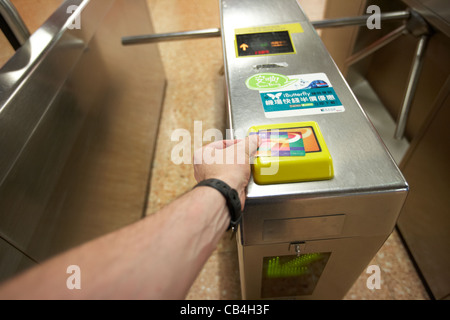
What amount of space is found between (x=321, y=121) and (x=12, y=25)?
2.47 ft

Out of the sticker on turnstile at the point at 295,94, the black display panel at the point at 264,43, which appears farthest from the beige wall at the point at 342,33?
the sticker on turnstile at the point at 295,94

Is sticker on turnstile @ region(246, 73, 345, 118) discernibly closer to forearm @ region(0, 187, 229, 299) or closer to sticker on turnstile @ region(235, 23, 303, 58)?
sticker on turnstile @ region(235, 23, 303, 58)

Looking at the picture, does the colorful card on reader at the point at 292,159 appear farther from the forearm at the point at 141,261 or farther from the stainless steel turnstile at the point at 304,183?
the forearm at the point at 141,261

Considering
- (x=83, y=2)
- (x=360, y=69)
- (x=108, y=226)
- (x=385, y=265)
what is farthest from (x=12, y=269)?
(x=360, y=69)

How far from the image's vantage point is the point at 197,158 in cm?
49

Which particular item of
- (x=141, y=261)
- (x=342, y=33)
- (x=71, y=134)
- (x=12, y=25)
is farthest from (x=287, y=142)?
(x=342, y=33)

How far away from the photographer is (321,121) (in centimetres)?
52

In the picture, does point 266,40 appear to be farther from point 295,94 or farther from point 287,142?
point 287,142

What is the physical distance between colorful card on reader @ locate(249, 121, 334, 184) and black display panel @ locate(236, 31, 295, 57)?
299mm

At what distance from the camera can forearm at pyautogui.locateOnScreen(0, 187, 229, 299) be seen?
0.31 metres

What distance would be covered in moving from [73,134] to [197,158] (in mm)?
468

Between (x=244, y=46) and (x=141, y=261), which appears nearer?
(x=141, y=261)

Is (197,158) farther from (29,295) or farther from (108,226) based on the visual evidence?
(108,226)

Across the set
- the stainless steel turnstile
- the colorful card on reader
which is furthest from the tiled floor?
the colorful card on reader
